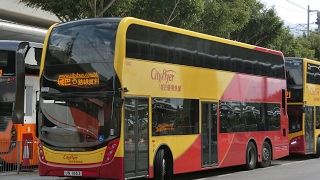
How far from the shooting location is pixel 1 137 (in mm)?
18125

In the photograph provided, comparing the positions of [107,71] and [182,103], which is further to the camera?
[182,103]

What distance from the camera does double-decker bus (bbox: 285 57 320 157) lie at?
24453mm

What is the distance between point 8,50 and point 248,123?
8.07 m

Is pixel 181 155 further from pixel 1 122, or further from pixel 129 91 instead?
pixel 1 122

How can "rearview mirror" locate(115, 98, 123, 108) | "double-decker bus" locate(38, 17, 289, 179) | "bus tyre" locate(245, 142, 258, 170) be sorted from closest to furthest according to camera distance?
"rearview mirror" locate(115, 98, 123, 108), "double-decker bus" locate(38, 17, 289, 179), "bus tyre" locate(245, 142, 258, 170)

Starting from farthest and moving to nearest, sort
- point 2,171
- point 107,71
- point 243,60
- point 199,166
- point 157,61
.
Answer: point 243,60
point 2,171
point 199,166
point 157,61
point 107,71

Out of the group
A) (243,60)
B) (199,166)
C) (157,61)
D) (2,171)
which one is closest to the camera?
(157,61)

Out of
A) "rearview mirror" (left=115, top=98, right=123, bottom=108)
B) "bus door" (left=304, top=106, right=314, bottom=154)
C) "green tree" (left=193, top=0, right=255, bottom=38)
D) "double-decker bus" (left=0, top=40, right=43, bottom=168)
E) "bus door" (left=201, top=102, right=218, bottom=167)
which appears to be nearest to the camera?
"rearview mirror" (left=115, top=98, right=123, bottom=108)

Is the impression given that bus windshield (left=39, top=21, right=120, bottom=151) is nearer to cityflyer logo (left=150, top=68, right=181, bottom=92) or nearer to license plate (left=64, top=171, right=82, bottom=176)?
license plate (left=64, top=171, right=82, bottom=176)

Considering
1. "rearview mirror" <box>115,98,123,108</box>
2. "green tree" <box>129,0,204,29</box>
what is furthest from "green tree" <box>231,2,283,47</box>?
"rearview mirror" <box>115,98,123,108</box>

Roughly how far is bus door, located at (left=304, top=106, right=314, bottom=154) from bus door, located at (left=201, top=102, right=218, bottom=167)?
834 cm

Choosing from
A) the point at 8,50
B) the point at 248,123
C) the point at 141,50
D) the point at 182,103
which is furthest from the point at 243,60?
the point at 8,50

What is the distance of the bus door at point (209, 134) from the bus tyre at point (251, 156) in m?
2.60

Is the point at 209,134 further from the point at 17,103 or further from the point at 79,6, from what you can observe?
the point at 79,6
